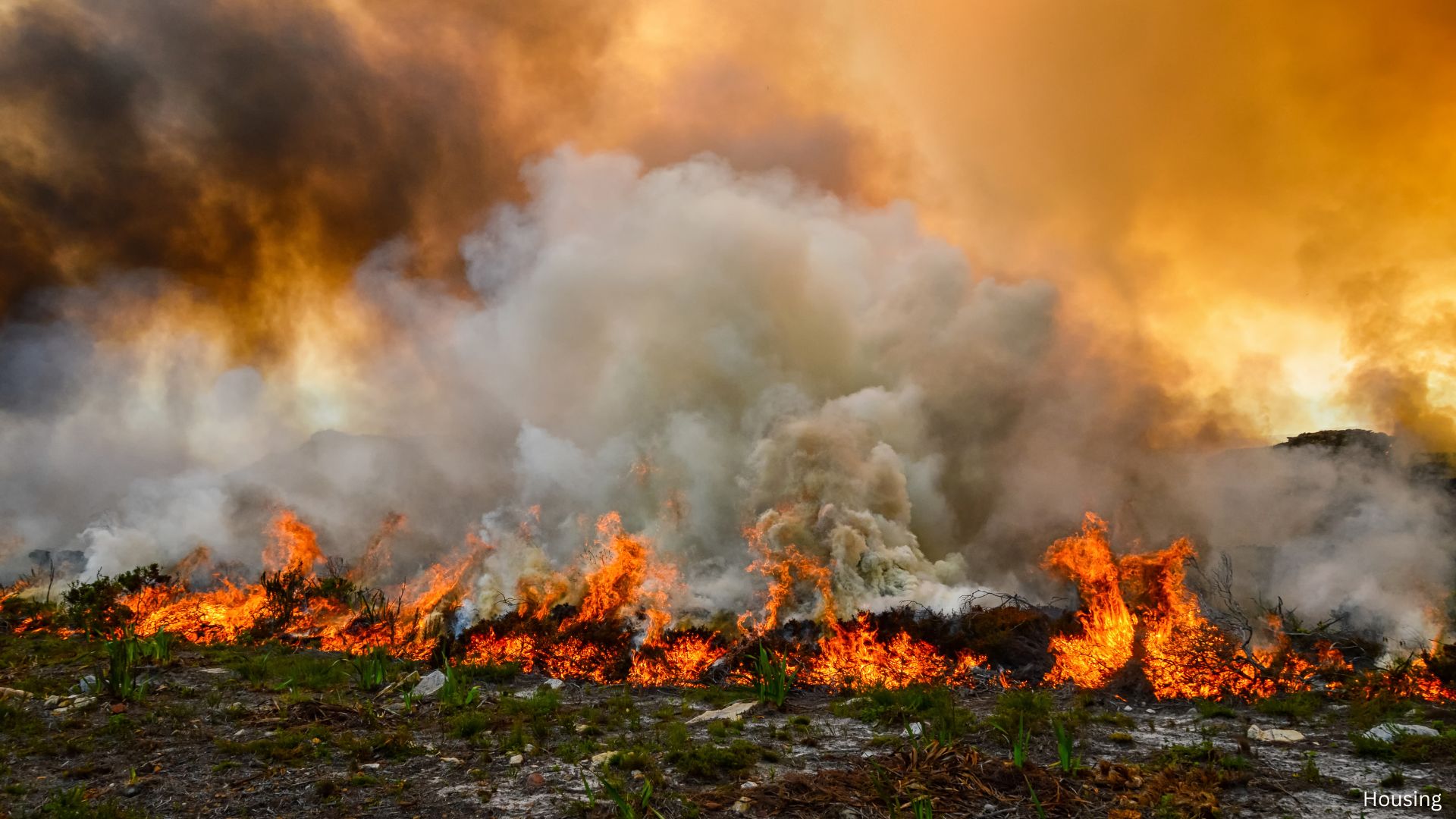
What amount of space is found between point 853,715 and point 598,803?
7.33 meters

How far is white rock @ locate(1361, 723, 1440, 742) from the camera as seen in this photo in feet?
34.1

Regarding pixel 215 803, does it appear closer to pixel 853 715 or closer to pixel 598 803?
pixel 598 803

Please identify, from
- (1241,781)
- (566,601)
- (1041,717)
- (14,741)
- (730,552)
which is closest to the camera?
(1241,781)

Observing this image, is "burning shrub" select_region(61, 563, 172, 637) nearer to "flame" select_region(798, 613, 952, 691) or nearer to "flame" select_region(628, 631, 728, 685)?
"flame" select_region(628, 631, 728, 685)

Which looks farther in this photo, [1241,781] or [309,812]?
[1241,781]

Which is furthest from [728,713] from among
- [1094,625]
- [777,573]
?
[777,573]

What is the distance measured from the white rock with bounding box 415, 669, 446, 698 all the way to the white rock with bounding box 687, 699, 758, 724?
262 inches

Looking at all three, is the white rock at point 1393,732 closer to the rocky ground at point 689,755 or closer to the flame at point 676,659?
the rocky ground at point 689,755

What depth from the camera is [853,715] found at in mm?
14008

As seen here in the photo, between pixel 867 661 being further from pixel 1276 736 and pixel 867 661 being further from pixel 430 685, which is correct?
pixel 430 685

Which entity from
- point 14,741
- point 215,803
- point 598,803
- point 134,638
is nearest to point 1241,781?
point 598,803

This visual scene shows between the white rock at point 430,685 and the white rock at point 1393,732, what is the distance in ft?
63.4

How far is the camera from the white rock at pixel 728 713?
14.4 m

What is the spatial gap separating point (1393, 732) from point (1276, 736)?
5.36ft
